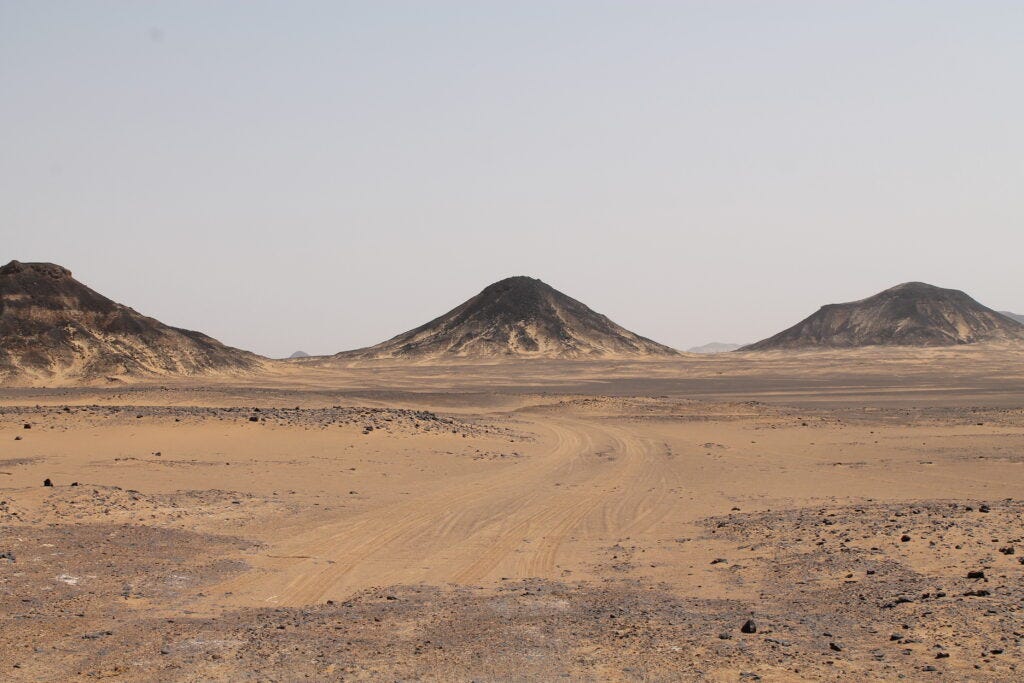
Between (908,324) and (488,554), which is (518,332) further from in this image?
(488,554)

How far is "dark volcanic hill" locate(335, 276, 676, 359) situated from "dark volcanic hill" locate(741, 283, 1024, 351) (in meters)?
43.6

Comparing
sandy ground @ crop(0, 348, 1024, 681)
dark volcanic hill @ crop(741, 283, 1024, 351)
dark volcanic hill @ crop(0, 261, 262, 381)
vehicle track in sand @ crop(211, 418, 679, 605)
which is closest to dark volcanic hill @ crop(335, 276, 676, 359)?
dark volcanic hill @ crop(741, 283, 1024, 351)

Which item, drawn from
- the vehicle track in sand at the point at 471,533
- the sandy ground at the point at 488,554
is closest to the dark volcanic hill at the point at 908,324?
the sandy ground at the point at 488,554

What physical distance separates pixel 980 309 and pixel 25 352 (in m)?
184

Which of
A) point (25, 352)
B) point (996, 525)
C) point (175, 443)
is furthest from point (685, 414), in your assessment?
point (25, 352)

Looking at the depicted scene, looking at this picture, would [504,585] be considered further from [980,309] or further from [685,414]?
[980,309]

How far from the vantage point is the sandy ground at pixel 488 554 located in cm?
852

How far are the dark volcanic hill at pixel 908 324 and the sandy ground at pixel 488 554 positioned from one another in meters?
159

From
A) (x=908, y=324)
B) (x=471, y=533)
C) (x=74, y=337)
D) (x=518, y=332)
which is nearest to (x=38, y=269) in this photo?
(x=74, y=337)

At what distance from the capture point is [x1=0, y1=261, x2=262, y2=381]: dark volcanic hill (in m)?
70.1

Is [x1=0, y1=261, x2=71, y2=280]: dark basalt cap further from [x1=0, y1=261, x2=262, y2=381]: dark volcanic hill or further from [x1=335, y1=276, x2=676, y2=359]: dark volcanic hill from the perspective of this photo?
[x1=335, y1=276, x2=676, y2=359]: dark volcanic hill

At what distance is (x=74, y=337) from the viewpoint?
244 feet

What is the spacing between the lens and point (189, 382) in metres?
73.6

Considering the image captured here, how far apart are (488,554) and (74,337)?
7106 cm
